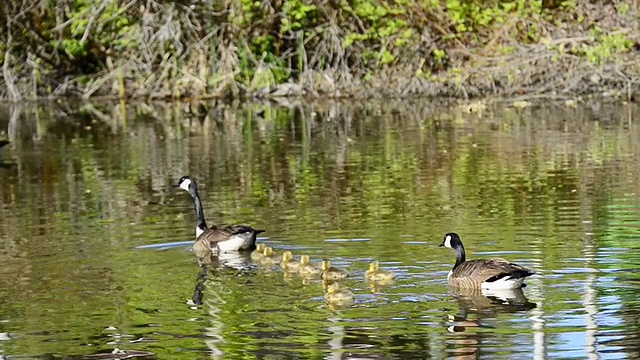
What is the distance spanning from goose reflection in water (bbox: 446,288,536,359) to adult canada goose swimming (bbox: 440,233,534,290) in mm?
66

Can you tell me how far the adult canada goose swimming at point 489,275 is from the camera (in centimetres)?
1124

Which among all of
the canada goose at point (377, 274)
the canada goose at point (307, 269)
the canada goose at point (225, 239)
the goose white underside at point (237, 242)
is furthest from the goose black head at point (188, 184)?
the canada goose at point (377, 274)

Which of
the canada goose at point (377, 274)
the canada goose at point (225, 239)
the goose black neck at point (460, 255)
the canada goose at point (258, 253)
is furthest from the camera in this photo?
the canada goose at point (225, 239)

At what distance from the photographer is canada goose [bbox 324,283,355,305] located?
435 inches

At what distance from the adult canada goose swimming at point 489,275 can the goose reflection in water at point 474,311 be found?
7cm

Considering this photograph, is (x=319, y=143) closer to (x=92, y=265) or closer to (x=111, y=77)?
(x=92, y=265)

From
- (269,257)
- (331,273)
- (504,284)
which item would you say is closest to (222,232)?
(269,257)

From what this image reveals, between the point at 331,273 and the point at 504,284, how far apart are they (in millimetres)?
1519

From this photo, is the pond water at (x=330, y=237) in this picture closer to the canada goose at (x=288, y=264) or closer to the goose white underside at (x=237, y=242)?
the canada goose at (x=288, y=264)

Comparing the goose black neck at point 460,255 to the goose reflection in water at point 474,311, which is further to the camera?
the goose black neck at point 460,255

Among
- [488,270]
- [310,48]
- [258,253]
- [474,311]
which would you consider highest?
[310,48]

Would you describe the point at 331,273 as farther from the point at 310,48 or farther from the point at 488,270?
the point at 310,48

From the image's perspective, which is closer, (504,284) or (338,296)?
(338,296)

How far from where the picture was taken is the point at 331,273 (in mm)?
11938
